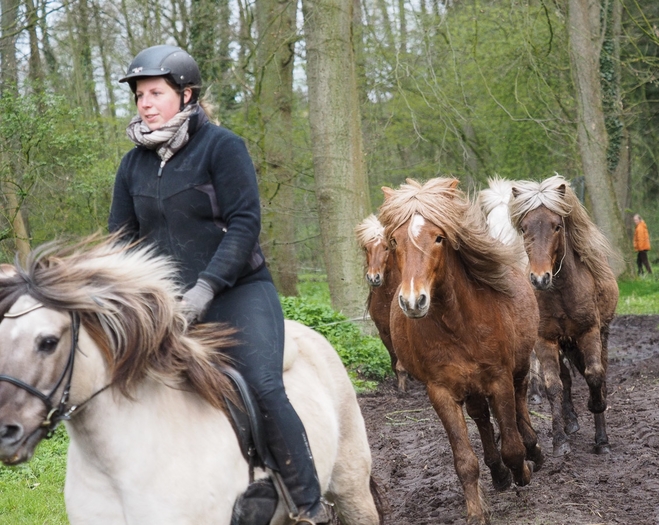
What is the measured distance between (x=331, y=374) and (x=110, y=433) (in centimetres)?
141

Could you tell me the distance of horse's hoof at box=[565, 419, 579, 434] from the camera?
7773 mm

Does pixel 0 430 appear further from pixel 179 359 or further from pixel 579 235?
pixel 579 235

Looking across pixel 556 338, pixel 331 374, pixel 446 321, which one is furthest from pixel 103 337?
pixel 556 338

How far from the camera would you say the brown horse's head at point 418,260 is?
4.59 m

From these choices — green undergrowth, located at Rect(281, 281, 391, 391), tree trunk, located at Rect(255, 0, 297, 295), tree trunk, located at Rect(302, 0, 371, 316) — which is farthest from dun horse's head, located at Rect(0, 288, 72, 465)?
tree trunk, located at Rect(255, 0, 297, 295)

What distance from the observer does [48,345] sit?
2670 mm

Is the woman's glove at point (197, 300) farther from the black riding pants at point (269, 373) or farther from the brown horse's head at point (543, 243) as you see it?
the brown horse's head at point (543, 243)

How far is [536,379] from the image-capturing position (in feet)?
31.5

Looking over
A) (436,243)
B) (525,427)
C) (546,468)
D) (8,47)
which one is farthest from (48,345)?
(8,47)

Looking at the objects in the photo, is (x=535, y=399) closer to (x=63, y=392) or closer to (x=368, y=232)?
(x=368, y=232)

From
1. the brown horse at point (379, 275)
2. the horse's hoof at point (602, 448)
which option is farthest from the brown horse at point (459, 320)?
the brown horse at point (379, 275)

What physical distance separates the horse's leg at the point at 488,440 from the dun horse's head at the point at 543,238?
1.77 m

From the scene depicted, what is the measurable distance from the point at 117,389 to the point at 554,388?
5353 millimetres

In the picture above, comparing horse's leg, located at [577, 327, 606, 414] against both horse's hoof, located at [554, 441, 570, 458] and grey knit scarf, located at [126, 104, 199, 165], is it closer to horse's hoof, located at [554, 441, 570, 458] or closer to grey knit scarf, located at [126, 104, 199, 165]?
horse's hoof, located at [554, 441, 570, 458]
